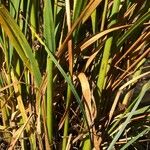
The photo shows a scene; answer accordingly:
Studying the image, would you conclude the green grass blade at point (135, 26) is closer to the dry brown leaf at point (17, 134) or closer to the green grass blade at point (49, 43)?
the green grass blade at point (49, 43)

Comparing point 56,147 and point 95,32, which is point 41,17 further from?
point 56,147

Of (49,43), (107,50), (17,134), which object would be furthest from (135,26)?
(17,134)

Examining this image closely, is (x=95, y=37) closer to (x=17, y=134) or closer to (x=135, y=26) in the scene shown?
(x=135, y=26)

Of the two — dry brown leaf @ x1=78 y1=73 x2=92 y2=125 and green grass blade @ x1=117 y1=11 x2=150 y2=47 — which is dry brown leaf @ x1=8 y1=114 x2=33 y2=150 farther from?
green grass blade @ x1=117 y1=11 x2=150 y2=47

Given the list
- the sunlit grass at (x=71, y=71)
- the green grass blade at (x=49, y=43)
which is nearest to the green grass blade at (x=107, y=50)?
the sunlit grass at (x=71, y=71)

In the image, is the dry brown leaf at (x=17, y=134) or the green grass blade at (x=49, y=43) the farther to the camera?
the dry brown leaf at (x=17, y=134)

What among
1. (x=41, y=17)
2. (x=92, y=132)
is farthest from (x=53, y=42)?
(x=92, y=132)

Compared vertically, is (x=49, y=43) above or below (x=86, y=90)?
above

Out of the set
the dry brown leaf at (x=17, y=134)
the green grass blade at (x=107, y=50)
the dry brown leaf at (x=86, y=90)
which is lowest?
the dry brown leaf at (x=17, y=134)
